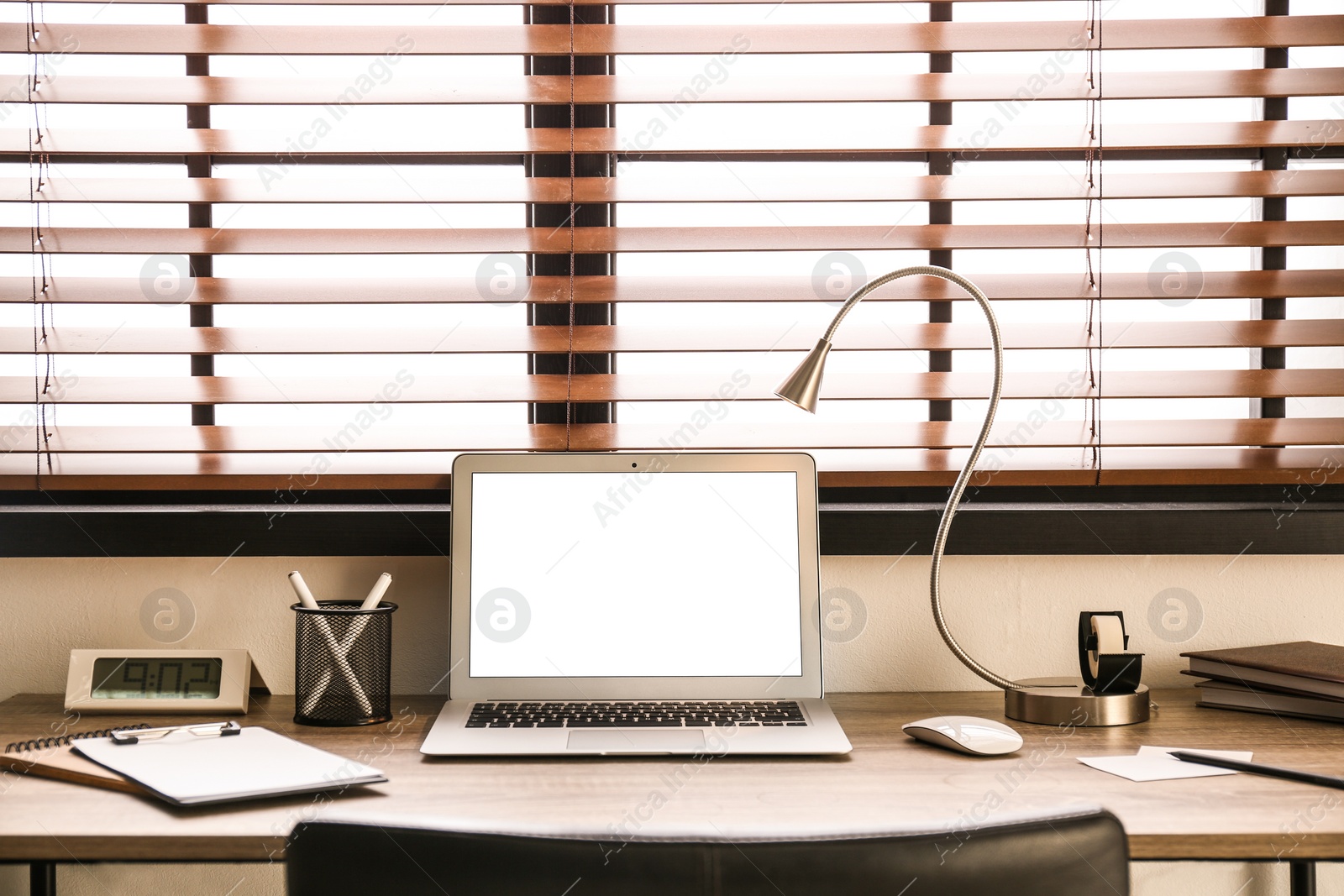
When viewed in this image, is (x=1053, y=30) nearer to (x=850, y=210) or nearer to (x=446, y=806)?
(x=850, y=210)

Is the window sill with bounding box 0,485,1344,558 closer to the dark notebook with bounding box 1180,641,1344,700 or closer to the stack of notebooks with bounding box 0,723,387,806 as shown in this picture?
the dark notebook with bounding box 1180,641,1344,700

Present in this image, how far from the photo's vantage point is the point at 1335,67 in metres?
1.42

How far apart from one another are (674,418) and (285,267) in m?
0.63

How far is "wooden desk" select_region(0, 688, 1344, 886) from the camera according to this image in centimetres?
80

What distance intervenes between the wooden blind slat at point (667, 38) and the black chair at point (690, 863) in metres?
1.18

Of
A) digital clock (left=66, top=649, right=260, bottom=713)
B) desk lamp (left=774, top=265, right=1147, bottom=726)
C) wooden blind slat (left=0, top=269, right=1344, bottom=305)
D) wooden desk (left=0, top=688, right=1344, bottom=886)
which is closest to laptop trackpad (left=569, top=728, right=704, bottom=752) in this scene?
wooden desk (left=0, top=688, right=1344, bottom=886)

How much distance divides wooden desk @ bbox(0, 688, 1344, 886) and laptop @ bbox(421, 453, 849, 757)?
0.45 ft

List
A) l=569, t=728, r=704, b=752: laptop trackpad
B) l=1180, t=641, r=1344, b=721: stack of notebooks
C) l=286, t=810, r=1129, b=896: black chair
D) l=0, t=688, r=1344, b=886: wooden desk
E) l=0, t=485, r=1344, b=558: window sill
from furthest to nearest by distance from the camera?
l=0, t=485, r=1344, b=558: window sill < l=1180, t=641, r=1344, b=721: stack of notebooks < l=569, t=728, r=704, b=752: laptop trackpad < l=0, t=688, r=1344, b=886: wooden desk < l=286, t=810, r=1129, b=896: black chair

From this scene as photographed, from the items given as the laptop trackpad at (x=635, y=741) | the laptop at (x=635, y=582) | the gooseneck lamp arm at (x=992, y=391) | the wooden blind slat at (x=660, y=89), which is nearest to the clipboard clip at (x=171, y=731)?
the laptop at (x=635, y=582)

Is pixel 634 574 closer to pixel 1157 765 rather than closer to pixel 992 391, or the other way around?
pixel 992 391

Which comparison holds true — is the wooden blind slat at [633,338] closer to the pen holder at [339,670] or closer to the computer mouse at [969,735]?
the pen holder at [339,670]

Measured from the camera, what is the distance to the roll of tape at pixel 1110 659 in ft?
3.88

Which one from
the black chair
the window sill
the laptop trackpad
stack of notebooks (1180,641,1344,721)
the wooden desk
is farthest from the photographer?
the window sill

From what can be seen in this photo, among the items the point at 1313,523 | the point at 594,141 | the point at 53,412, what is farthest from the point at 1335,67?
the point at 53,412
